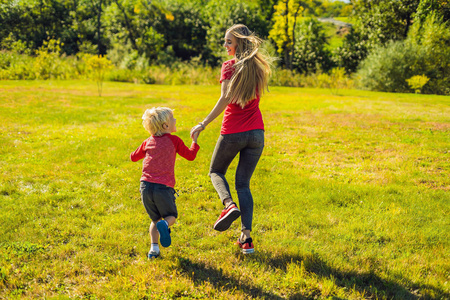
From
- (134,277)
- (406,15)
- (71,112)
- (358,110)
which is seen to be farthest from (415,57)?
(134,277)

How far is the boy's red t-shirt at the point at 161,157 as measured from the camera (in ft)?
12.4

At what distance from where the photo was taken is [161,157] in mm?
3814

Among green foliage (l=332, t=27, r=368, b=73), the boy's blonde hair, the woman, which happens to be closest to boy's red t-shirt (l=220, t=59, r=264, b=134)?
the woman

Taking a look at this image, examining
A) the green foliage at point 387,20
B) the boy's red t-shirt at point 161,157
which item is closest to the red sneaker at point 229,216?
the boy's red t-shirt at point 161,157

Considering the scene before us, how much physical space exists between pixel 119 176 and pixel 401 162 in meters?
6.28

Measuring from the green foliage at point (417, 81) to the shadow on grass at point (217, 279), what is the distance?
23823mm

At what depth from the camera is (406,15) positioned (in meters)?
32.7

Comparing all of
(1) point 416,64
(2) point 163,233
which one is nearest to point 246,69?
(2) point 163,233

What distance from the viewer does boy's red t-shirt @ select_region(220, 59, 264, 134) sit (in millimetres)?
3883

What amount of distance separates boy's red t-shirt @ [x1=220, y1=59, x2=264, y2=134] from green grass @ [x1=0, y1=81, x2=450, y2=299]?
58.9 inches

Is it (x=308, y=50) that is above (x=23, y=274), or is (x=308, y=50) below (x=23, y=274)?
above

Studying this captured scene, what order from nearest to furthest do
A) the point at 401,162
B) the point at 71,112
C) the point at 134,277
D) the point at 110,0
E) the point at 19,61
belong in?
the point at 134,277
the point at 401,162
the point at 71,112
the point at 19,61
the point at 110,0

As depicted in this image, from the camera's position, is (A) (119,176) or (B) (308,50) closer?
(A) (119,176)

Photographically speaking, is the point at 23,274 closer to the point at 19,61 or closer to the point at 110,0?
the point at 19,61
